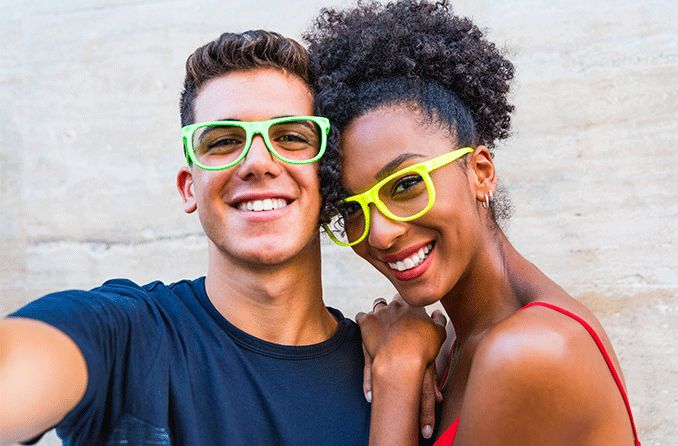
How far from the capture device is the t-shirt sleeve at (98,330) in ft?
6.23

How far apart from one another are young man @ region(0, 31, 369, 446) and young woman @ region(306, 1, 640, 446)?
0.34ft

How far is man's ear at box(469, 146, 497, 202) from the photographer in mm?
2562

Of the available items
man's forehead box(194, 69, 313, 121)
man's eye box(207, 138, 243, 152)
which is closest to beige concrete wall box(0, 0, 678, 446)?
man's forehead box(194, 69, 313, 121)

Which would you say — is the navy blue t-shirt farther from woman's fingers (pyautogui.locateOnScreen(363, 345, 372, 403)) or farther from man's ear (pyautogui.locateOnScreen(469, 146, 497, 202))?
man's ear (pyautogui.locateOnScreen(469, 146, 497, 202))

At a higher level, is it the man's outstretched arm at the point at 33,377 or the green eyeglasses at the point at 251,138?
the green eyeglasses at the point at 251,138

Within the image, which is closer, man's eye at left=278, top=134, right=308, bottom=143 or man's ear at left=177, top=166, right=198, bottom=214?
man's eye at left=278, top=134, right=308, bottom=143

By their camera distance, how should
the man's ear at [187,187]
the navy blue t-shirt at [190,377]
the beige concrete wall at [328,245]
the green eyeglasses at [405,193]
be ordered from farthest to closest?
1. the beige concrete wall at [328,245]
2. the man's ear at [187,187]
3. the green eyeglasses at [405,193]
4. the navy blue t-shirt at [190,377]

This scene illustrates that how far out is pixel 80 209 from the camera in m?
4.44

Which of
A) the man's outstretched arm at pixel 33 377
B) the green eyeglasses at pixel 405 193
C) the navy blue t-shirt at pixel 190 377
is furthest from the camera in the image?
the green eyeglasses at pixel 405 193

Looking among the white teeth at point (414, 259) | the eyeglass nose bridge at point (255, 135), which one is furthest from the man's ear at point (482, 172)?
the eyeglass nose bridge at point (255, 135)

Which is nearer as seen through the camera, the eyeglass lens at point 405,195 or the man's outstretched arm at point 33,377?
the man's outstretched arm at point 33,377

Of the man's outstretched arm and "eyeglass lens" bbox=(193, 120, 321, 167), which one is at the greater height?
"eyeglass lens" bbox=(193, 120, 321, 167)

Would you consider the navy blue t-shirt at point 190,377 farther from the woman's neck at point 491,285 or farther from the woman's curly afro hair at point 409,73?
the woman's curly afro hair at point 409,73

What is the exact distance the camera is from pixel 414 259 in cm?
246
